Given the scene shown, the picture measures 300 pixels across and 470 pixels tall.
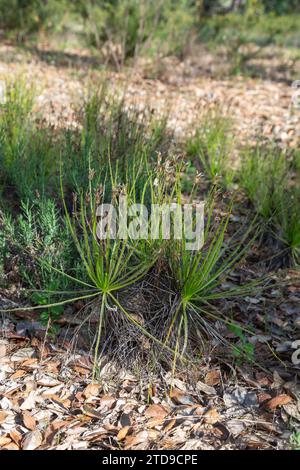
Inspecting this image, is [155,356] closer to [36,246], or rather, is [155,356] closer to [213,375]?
[213,375]

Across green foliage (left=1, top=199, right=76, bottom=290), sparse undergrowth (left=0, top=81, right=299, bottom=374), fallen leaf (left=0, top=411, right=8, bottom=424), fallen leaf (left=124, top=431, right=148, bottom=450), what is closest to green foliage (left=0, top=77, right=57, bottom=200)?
sparse undergrowth (left=0, top=81, right=299, bottom=374)

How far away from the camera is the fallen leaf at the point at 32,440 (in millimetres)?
2010

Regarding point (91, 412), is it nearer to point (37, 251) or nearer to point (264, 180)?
point (37, 251)

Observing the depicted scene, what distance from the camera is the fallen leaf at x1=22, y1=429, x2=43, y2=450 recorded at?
2.01 metres

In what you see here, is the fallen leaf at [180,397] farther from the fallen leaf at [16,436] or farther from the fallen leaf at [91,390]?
the fallen leaf at [16,436]

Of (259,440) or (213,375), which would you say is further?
(213,375)

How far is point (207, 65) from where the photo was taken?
7.05 metres

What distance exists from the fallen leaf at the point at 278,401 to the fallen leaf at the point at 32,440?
943 mm

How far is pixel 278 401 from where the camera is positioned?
2234mm

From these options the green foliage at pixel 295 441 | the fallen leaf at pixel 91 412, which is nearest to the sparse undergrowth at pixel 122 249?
the fallen leaf at pixel 91 412

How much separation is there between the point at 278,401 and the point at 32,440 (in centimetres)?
102

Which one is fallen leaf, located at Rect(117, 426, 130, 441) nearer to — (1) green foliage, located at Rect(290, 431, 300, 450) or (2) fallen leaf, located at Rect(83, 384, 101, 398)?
(2) fallen leaf, located at Rect(83, 384, 101, 398)
